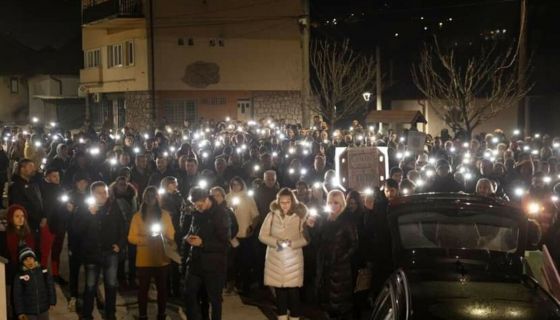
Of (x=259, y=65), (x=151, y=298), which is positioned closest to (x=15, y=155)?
(x=151, y=298)

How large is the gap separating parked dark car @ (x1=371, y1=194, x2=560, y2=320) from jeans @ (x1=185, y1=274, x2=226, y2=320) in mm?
2448

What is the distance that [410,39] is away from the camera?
43.8 metres

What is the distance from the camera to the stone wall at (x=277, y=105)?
136 feet

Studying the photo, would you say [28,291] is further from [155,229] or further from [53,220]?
[53,220]

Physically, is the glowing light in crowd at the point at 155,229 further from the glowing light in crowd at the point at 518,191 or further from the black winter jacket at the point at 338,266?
the glowing light in crowd at the point at 518,191

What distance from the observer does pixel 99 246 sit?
9.05 metres

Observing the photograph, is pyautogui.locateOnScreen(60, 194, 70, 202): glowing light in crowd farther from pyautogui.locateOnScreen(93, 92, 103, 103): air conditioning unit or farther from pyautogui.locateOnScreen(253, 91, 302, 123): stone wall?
pyautogui.locateOnScreen(93, 92, 103, 103): air conditioning unit

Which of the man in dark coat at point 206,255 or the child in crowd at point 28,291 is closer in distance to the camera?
the child in crowd at point 28,291

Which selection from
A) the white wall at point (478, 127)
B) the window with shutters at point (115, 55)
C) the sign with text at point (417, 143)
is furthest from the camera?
the window with shutters at point (115, 55)

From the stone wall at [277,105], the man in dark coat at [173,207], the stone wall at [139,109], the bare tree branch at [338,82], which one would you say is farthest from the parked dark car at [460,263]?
the stone wall at [277,105]

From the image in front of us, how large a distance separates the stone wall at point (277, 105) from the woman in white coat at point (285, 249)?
105 ft

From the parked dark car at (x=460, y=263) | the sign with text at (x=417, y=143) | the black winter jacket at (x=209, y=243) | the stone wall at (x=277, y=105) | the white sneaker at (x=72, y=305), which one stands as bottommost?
the white sneaker at (x=72, y=305)

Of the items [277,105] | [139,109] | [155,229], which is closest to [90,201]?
[155,229]

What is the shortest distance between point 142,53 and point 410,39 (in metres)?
15.2
